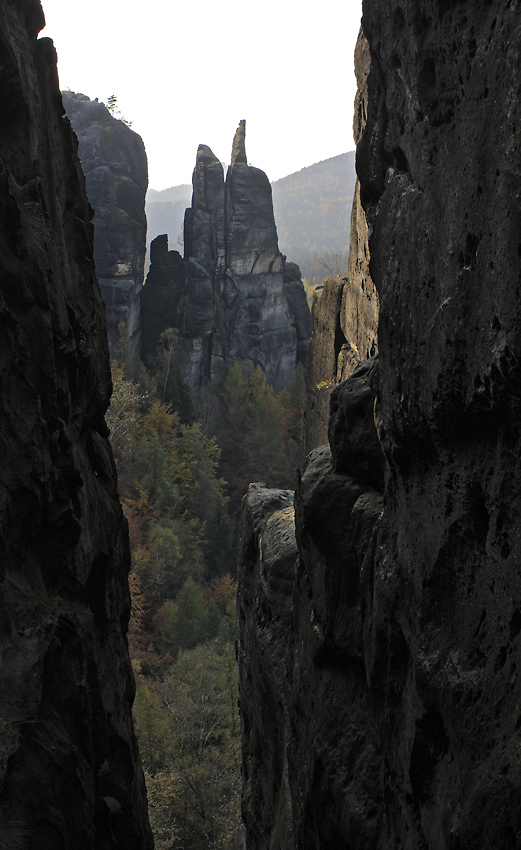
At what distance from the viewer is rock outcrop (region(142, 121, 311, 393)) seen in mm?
49469

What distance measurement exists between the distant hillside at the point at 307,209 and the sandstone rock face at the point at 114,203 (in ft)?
328

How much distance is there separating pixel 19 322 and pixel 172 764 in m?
16.0

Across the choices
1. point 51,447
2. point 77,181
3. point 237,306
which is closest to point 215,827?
point 51,447

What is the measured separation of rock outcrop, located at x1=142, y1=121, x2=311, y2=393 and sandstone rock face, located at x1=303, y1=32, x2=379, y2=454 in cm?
3216

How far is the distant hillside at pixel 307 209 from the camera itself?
6265 inches

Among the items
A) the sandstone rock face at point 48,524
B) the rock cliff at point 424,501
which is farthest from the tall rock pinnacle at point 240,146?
the rock cliff at point 424,501

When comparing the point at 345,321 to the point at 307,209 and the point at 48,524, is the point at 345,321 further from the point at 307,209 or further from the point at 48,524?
the point at 307,209

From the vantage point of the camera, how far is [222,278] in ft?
167

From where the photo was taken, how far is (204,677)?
21500mm

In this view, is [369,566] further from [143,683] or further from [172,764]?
[143,683]

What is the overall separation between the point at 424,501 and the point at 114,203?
45070mm

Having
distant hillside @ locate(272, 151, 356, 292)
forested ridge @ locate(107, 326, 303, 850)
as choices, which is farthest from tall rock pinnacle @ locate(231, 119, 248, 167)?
distant hillside @ locate(272, 151, 356, 292)

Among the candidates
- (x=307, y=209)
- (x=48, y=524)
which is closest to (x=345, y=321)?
(x=48, y=524)

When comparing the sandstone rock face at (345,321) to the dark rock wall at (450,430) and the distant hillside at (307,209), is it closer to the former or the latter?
the dark rock wall at (450,430)
